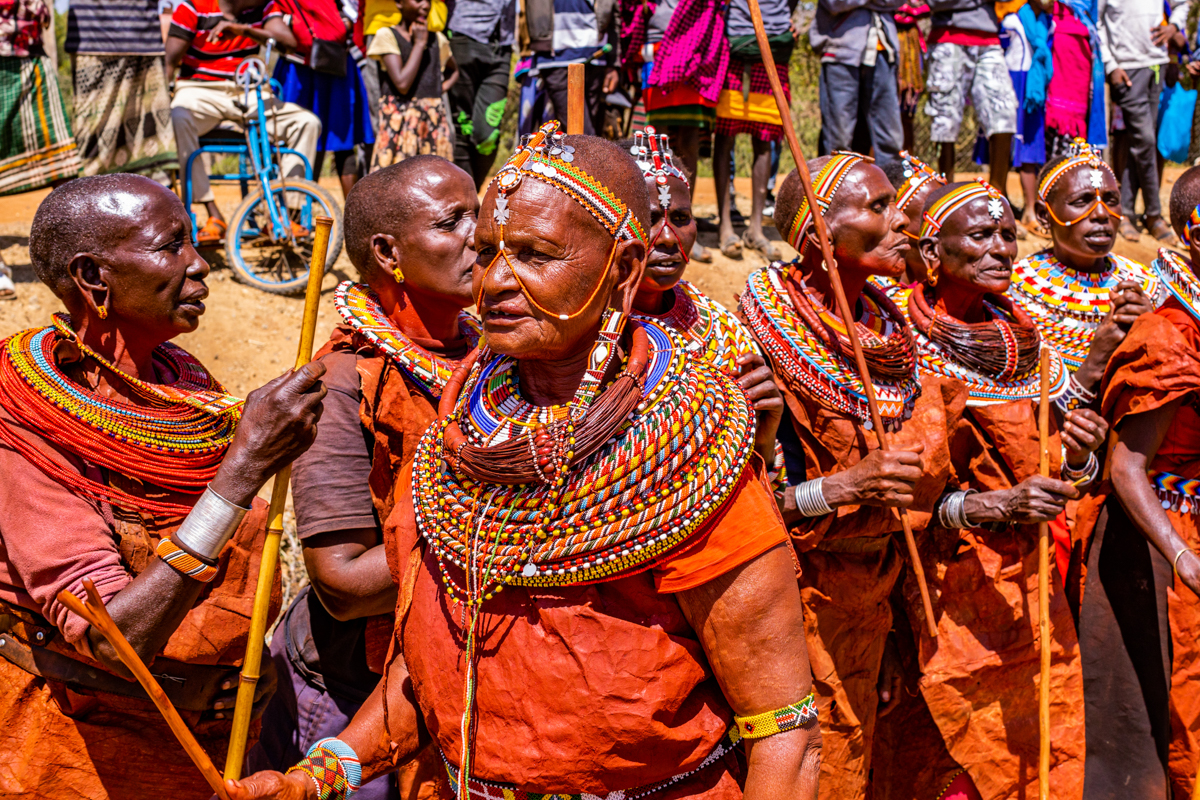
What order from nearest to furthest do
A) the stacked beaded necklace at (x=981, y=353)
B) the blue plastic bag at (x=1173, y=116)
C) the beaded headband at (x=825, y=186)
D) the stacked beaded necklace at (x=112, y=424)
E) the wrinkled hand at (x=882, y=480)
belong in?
the stacked beaded necklace at (x=112, y=424), the wrinkled hand at (x=882, y=480), the beaded headband at (x=825, y=186), the stacked beaded necklace at (x=981, y=353), the blue plastic bag at (x=1173, y=116)

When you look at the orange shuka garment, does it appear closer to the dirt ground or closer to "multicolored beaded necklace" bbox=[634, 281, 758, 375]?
"multicolored beaded necklace" bbox=[634, 281, 758, 375]

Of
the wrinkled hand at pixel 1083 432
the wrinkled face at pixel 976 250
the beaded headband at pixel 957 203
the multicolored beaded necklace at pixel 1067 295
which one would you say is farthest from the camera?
the multicolored beaded necklace at pixel 1067 295

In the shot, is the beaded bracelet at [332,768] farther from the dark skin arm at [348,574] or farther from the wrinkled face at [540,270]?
the wrinkled face at [540,270]

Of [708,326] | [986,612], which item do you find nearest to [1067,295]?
[986,612]

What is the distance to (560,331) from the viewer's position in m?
2.18

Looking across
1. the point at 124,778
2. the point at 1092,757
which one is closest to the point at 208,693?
the point at 124,778

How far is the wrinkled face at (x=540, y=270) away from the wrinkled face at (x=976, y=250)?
2556mm

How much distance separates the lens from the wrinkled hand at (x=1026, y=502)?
12.0ft

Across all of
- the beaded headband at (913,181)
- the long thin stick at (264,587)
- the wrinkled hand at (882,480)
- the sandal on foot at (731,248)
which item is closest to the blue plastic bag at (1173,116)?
the sandal on foot at (731,248)

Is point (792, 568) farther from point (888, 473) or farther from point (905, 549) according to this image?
point (905, 549)

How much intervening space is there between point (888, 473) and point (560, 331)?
58.9 inches

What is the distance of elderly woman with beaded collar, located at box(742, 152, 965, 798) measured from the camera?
3658 millimetres

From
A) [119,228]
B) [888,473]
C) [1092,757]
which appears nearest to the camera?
[119,228]

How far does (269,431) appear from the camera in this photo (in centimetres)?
248
